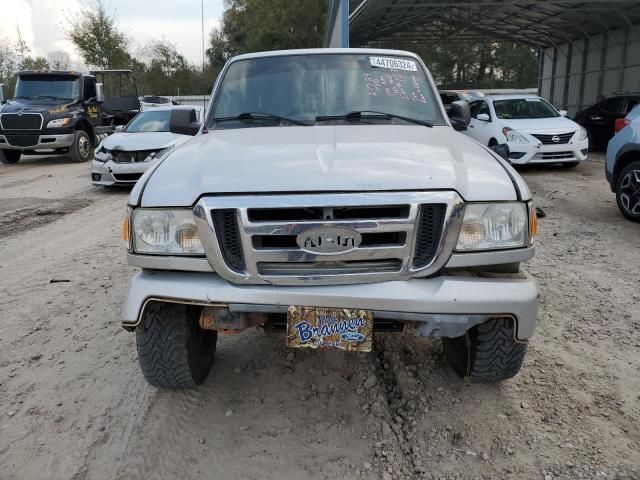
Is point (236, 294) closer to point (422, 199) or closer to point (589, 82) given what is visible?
point (422, 199)

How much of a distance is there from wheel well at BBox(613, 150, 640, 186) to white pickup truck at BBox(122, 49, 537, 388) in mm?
4967

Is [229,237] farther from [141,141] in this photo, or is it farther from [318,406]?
[141,141]

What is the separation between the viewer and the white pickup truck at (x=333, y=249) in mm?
2314

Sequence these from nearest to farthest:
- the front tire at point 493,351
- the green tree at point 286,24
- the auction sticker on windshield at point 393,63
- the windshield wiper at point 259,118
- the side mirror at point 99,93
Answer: the front tire at point 493,351 → the windshield wiper at point 259,118 → the auction sticker on windshield at point 393,63 → the side mirror at point 99,93 → the green tree at point 286,24

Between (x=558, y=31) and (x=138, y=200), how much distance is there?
2613 cm

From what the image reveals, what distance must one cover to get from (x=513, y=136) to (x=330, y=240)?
964 cm

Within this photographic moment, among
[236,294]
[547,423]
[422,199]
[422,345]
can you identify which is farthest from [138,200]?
[547,423]

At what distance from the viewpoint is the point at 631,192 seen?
265 inches

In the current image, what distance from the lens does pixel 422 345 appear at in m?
3.56

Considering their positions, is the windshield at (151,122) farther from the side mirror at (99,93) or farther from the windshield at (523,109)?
the windshield at (523,109)

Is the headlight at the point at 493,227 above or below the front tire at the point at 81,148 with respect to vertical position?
above

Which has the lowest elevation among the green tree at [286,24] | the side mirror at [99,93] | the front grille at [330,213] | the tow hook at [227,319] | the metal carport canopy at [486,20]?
the tow hook at [227,319]

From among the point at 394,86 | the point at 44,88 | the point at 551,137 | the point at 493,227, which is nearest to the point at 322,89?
the point at 394,86

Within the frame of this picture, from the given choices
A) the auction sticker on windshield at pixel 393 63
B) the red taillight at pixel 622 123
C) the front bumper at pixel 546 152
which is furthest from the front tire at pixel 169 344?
the front bumper at pixel 546 152
